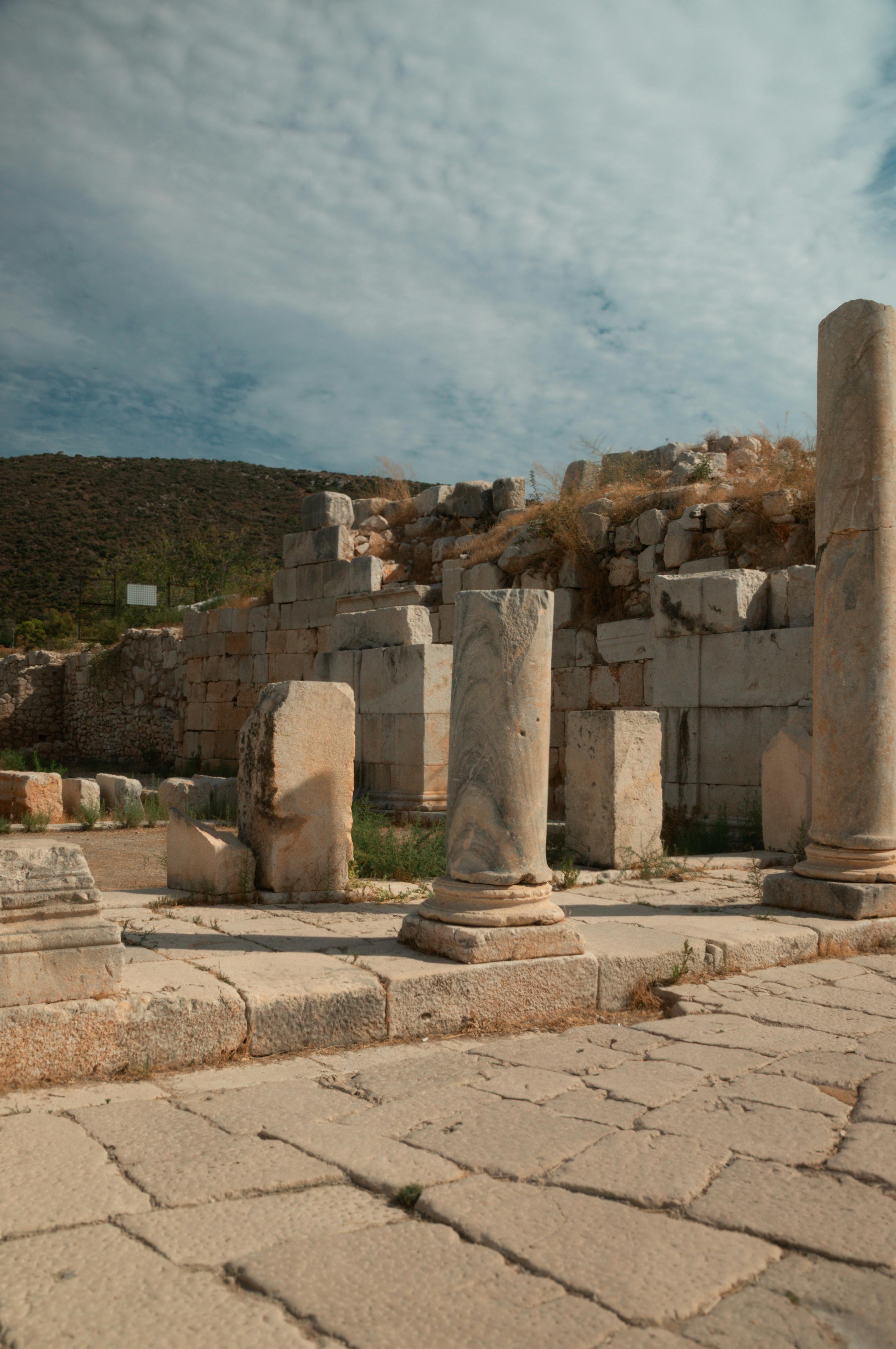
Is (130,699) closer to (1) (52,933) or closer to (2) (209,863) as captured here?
(2) (209,863)

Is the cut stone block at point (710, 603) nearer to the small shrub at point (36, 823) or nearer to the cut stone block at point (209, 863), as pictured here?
the cut stone block at point (209, 863)

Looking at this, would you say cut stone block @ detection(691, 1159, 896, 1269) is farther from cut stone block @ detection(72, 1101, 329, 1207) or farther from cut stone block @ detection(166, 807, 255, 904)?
cut stone block @ detection(166, 807, 255, 904)

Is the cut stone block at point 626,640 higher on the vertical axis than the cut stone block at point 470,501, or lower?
lower

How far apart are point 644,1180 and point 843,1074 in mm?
1333

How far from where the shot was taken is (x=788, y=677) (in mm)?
9016

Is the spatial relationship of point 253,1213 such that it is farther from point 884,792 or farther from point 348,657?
point 348,657

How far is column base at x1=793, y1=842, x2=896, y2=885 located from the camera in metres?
6.14

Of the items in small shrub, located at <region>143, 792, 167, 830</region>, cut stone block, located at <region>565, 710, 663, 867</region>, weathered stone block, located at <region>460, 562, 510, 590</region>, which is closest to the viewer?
cut stone block, located at <region>565, 710, 663, 867</region>

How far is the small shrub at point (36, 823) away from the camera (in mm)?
10812

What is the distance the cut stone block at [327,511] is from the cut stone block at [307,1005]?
38.4 ft

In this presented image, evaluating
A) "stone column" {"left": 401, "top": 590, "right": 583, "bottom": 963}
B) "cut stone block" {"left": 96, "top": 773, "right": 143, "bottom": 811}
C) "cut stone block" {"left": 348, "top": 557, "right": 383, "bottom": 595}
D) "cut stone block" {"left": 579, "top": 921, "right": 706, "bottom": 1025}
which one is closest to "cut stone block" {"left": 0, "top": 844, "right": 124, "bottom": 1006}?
"stone column" {"left": 401, "top": 590, "right": 583, "bottom": 963}

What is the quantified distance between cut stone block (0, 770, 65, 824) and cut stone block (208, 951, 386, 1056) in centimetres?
786

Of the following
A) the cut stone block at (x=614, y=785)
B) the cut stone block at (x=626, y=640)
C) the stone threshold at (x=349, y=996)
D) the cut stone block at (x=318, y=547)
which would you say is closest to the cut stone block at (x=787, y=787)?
the cut stone block at (x=614, y=785)

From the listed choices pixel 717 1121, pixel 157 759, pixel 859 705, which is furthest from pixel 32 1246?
pixel 157 759
